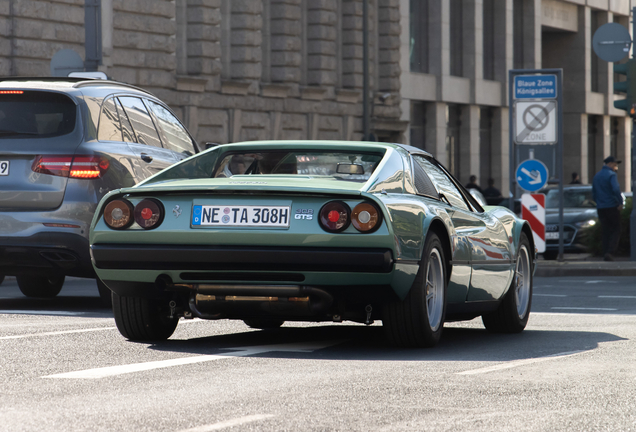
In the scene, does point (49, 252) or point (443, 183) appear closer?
point (443, 183)

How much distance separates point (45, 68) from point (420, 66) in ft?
66.1

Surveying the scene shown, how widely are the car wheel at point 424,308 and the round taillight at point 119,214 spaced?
1539 mm

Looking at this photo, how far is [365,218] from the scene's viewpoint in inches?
276

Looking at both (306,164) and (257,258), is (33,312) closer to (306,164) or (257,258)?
(306,164)

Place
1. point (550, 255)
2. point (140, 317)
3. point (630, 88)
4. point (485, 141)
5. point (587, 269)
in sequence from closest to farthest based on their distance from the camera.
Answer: point (140, 317) < point (587, 269) < point (630, 88) < point (550, 255) < point (485, 141)

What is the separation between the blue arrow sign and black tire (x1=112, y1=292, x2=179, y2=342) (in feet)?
43.1

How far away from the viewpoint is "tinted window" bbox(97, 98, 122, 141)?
33.8 feet

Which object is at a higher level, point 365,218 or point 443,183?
point 443,183

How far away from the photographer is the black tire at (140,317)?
305 inches

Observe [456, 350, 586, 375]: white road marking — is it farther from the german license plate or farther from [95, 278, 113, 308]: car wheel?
[95, 278, 113, 308]: car wheel

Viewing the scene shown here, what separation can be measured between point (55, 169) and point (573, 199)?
1711cm

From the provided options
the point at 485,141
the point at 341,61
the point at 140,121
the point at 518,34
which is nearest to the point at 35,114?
the point at 140,121

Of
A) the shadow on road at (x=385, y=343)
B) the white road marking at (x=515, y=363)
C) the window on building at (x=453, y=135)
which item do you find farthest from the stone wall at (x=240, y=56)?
the white road marking at (x=515, y=363)

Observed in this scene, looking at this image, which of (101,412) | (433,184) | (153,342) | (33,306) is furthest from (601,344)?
(33,306)
